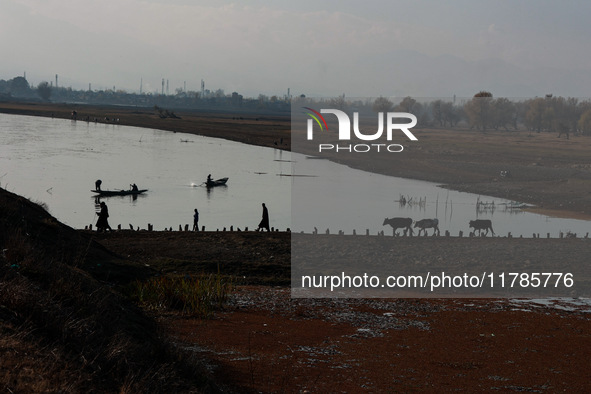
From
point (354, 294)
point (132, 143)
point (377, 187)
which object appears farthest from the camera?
point (132, 143)

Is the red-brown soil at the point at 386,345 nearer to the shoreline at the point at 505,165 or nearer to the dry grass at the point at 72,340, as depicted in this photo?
the dry grass at the point at 72,340

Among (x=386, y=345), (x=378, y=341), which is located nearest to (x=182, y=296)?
(x=378, y=341)

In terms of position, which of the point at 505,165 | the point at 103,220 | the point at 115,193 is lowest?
the point at 115,193

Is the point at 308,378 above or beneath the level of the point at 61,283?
beneath

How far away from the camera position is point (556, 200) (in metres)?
43.2

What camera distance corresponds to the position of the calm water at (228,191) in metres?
35.8

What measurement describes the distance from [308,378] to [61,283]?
4252 mm

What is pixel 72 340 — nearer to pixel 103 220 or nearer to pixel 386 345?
pixel 386 345

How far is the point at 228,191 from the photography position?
1832 inches

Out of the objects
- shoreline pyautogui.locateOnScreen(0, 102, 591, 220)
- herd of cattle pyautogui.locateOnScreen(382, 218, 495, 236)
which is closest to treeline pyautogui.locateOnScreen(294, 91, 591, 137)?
shoreline pyautogui.locateOnScreen(0, 102, 591, 220)

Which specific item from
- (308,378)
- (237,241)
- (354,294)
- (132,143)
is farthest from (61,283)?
Result: (132,143)

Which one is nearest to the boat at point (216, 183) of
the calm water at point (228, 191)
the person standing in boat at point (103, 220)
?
the calm water at point (228, 191)

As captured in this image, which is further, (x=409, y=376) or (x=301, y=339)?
(x=301, y=339)

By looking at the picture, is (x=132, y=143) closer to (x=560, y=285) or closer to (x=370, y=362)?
(x=560, y=285)
